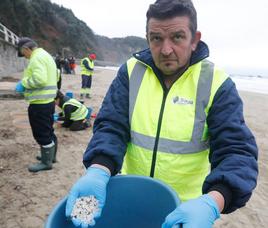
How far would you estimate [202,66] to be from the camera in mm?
1402

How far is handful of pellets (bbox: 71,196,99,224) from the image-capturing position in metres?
1.07

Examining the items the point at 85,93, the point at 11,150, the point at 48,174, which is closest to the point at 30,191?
the point at 48,174

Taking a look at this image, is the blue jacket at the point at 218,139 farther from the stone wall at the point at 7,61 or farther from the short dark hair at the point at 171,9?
the stone wall at the point at 7,61

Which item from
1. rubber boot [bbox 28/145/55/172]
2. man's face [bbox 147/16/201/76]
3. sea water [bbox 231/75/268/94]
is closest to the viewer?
man's face [bbox 147/16/201/76]

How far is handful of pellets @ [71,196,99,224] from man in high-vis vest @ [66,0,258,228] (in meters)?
0.02

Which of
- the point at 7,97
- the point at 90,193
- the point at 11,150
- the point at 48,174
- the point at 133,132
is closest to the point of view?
the point at 90,193

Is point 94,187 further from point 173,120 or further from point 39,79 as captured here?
point 39,79

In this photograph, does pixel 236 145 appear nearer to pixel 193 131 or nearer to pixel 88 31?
pixel 193 131

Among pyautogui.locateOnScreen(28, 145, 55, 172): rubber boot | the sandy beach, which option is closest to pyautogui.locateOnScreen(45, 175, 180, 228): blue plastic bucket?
the sandy beach

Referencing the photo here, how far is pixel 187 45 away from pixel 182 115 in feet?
1.05

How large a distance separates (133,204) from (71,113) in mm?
4687

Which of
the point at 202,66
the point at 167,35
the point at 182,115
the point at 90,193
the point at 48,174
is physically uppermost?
the point at 167,35

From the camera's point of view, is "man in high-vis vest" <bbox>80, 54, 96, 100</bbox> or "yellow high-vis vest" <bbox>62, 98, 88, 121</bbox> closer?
"yellow high-vis vest" <bbox>62, 98, 88, 121</bbox>

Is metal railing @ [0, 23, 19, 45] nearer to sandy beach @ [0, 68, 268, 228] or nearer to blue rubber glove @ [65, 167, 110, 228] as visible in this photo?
sandy beach @ [0, 68, 268, 228]
